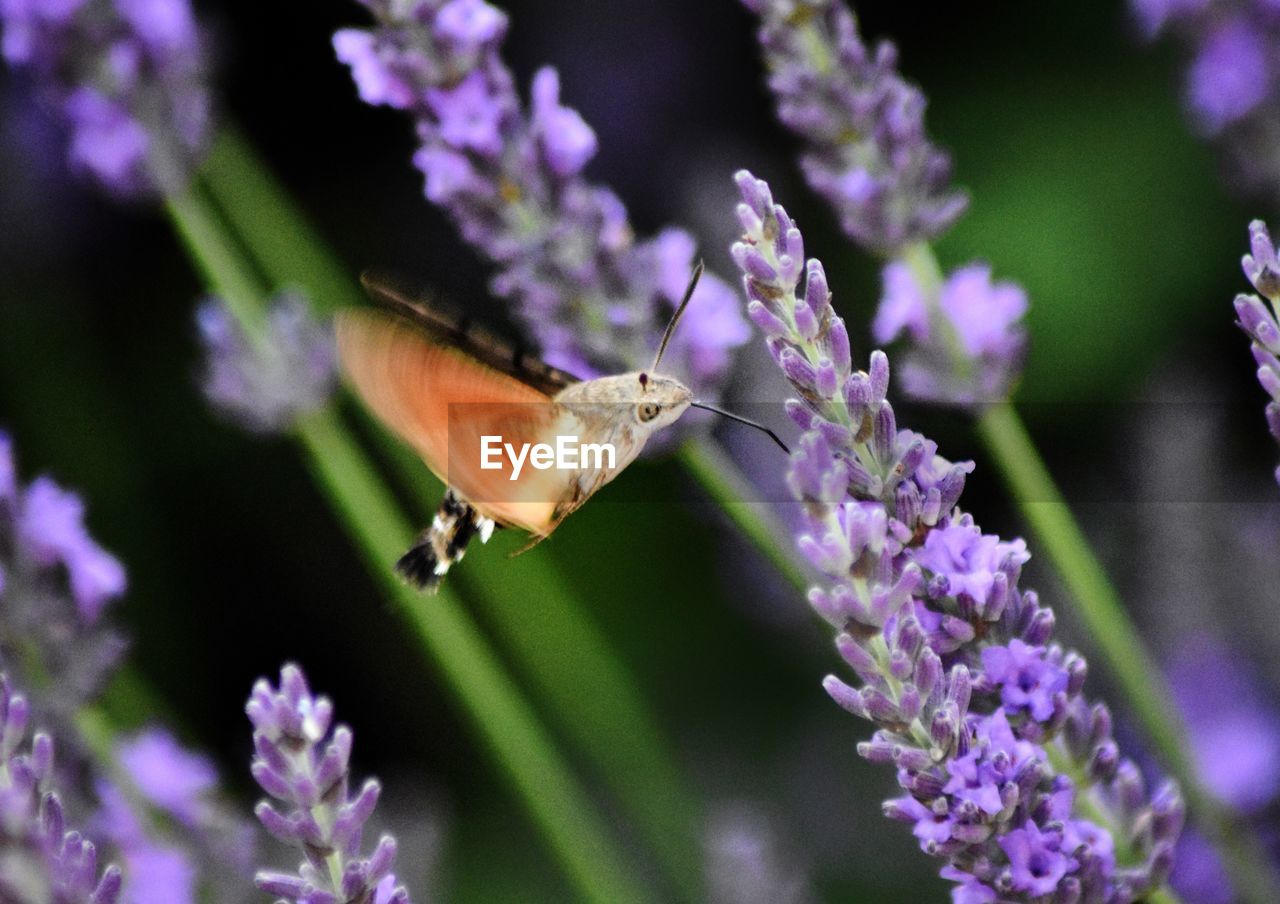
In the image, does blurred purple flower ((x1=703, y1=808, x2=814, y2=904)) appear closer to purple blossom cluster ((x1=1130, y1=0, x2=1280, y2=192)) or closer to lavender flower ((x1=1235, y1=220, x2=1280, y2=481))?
lavender flower ((x1=1235, y1=220, x2=1280, y2=481))

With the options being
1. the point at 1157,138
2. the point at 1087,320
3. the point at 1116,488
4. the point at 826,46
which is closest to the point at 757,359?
the point at 826,46

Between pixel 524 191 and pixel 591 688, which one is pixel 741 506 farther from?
Answer: pixel 591 688

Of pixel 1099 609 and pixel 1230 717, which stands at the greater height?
pixel 1230 717

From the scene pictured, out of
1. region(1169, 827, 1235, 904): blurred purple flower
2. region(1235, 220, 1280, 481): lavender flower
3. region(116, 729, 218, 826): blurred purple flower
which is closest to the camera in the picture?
region(1235, 220, 1280, 481): lavender flower

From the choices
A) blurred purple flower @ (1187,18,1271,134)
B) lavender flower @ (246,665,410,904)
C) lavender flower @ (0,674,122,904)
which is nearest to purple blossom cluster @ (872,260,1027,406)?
blurred purple flower @ (1187,18,1271,134)

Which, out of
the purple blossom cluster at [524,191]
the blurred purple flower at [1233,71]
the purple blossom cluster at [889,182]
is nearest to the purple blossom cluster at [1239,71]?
the blurred purple flower at [1233,71]

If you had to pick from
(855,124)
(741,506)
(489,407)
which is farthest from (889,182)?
(489,407)

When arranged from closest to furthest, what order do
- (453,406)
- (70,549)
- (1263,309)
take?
(1263,309), (453,406), (70,549)
